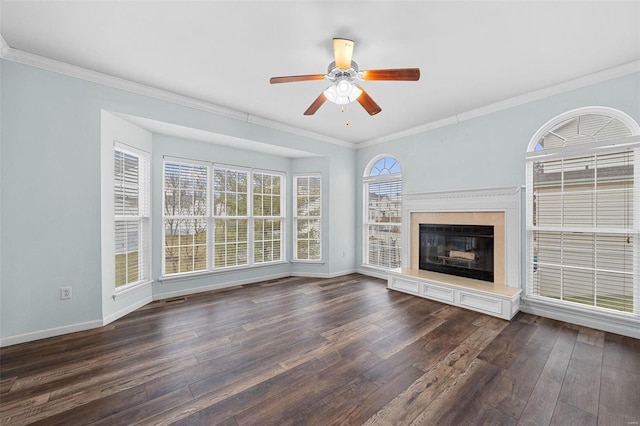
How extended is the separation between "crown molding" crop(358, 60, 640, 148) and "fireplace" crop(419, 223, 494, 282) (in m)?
1.65

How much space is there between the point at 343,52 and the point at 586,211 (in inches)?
129

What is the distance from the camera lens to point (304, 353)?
2314 millimetres

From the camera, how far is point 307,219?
5.17 meters

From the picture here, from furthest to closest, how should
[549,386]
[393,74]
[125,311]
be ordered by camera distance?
1. [125,311]
2. [393,74]
3. [549,386]

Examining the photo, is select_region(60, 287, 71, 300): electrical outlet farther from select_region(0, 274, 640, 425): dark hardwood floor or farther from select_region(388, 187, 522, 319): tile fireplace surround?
select_region(388, 187, 522, 319): tile fireplace surround

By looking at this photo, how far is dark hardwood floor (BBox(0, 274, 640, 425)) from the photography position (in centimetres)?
162

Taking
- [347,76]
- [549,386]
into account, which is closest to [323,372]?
[549,386]

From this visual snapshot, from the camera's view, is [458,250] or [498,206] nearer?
[498,206]

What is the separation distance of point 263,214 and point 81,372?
321 centimetres

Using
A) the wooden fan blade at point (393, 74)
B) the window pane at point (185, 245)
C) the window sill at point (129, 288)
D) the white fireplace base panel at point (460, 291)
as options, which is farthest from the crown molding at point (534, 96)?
the window sill at point (129, 288)

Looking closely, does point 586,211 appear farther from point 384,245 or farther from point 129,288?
point 129,288

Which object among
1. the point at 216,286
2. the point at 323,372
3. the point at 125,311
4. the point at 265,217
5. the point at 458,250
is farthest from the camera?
the point at 265,217

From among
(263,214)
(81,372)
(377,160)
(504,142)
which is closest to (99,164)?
(81,372)

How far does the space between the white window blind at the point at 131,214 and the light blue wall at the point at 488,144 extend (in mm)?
4131
